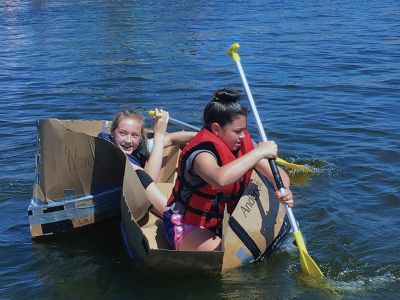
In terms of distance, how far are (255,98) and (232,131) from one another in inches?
197

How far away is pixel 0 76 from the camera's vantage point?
10656 millimetres

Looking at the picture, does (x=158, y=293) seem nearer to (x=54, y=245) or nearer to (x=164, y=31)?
(x=54, y=245)

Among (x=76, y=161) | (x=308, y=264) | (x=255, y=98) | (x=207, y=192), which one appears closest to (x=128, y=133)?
(x=76, y=161)

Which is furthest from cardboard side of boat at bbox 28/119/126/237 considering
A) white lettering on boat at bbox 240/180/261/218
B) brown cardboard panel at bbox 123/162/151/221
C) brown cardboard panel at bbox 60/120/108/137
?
white lettering on boat at bbox 240/180/261/218

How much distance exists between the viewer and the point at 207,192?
3789 mm

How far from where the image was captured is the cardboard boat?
147 inches

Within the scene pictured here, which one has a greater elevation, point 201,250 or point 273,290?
point 201,250

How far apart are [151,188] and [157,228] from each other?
0.91 ft

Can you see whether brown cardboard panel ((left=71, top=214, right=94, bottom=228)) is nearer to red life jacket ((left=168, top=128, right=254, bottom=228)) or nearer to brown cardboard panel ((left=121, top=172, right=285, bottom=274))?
brown cardboard panel ((left=121, top=172, right=285, bottom=274))

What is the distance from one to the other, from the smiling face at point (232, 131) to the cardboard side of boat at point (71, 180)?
0.71 meters

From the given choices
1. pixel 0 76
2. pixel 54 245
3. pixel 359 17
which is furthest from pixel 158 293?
pixel 359 17

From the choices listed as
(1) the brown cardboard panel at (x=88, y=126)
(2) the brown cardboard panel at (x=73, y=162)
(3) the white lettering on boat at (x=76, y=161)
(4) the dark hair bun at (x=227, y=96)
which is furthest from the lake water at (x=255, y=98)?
(4) the dark hair bun at (x=227, y=96)

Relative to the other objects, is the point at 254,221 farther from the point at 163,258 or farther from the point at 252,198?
the point at 163,258

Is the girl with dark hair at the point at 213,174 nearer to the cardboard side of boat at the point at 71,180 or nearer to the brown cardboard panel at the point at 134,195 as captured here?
the brown cardboard panel at the point at 134,195
